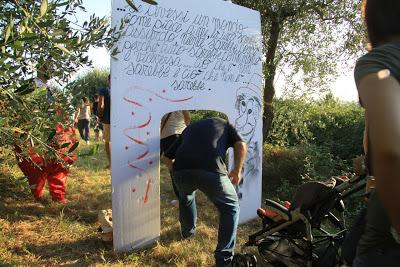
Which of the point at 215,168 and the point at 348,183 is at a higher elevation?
the point at 348,183

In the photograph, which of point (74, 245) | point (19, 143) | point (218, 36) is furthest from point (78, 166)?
point (19, 143)

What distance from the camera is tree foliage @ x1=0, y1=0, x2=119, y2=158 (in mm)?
1787

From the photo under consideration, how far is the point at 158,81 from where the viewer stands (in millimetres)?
4645

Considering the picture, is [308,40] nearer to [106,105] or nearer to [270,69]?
[270,69]

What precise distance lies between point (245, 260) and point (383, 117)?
2.93 meters

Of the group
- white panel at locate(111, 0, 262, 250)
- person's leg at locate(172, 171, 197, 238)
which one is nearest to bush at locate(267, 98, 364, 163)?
white panel at locate(111, 0, 262, 250)

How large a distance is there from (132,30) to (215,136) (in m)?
1.45

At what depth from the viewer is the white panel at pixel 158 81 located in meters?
4.34

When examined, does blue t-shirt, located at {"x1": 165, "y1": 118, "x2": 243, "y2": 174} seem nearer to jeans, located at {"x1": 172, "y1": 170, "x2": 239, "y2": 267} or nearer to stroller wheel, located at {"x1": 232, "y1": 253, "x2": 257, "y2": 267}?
jeans, located at {"x1": 172, "y1": 170, "x2": 239, "y2": 267}

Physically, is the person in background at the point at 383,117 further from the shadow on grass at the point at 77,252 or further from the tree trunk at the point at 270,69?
the tree trunk at the point at 270,69

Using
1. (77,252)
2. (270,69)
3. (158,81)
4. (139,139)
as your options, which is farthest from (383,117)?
(270,69)

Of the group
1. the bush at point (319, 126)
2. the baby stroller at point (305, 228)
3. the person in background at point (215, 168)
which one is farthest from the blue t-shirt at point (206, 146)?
the bush at point (319, 126)

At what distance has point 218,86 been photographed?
539cm

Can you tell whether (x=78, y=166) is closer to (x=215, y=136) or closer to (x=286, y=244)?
(x=215, y=136)
